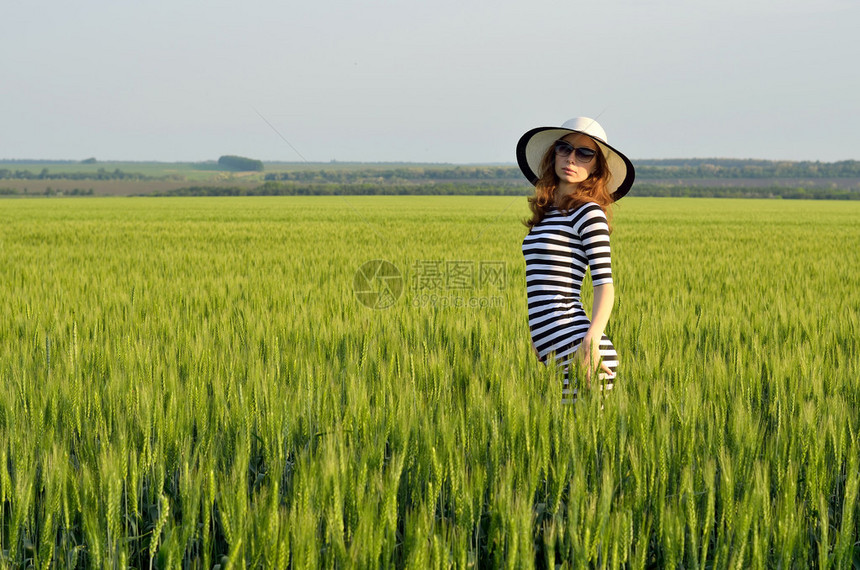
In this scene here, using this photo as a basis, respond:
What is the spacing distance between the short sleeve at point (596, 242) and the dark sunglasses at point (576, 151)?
0.63 ft

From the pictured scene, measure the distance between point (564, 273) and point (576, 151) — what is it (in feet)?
1.56

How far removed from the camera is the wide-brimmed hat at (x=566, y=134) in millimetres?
2693

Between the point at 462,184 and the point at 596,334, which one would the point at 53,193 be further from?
the point at 596,334

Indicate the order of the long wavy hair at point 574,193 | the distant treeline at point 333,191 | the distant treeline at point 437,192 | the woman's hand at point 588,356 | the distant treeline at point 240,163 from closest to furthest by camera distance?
1. the woman's hand at point 588,356
2. the long wavy hair at point 574,193
3. the distant treeline at point 333,191
4. the distant treeline at point 437,192
5. the distant treeline at point 240,163

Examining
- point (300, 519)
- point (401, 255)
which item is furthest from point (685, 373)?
point (401, 255)

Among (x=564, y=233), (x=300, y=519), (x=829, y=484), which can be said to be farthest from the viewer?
(x=564, y=233)

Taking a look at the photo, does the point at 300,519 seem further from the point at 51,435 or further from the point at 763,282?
the point at 763,282

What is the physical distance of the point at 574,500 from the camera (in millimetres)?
1517

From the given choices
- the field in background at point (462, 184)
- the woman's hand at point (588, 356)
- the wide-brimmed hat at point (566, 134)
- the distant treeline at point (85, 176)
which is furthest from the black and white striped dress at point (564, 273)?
the distant treeline at point (85, 176)

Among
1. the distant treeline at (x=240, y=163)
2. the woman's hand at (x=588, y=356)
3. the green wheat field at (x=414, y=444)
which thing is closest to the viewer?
the green wheat field at (x=414, y=444)

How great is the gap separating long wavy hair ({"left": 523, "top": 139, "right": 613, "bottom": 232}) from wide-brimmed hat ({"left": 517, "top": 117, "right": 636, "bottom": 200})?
0.19 ft

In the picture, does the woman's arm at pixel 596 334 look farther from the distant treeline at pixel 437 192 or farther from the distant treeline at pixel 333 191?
the distant treeline at pixel 437 192

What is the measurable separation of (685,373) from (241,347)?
2.22 metres

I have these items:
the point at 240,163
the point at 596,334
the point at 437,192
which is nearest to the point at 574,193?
the point at 596,334
